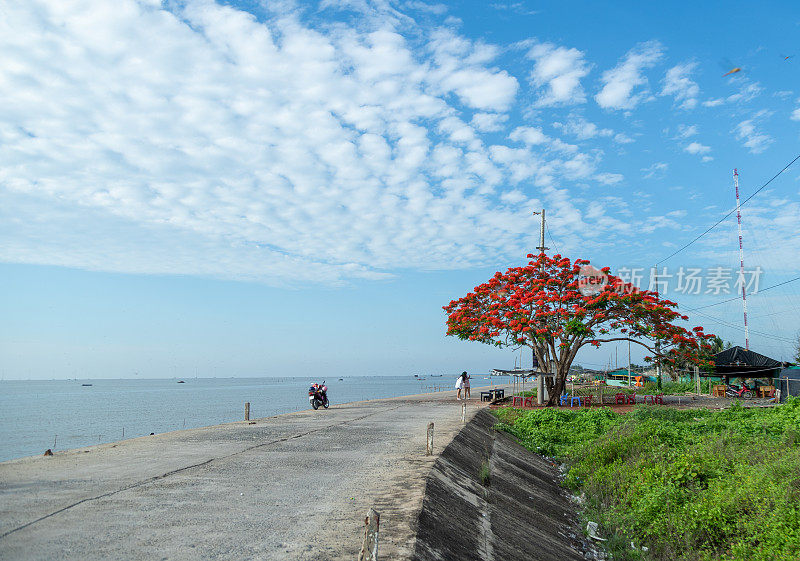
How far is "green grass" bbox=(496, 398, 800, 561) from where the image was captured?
9750mm

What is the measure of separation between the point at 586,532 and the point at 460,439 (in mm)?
4374

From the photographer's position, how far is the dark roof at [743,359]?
1420 inches

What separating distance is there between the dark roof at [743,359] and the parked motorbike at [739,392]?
2352 mm

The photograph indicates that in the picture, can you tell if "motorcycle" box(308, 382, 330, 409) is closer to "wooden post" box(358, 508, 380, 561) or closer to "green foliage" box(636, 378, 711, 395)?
"wooden post" box(358, 508, 380, 561)

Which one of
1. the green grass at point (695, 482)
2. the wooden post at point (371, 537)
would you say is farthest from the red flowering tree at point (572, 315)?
the wooden post at point (371, 537)

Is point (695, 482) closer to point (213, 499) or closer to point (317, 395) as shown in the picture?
point (213, 499)

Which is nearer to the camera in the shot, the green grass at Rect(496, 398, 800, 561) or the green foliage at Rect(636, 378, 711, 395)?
the green grass at Rect(496, 398, 800, 561)

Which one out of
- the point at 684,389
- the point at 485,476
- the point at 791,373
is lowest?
the point at 485,476

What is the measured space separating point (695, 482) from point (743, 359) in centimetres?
3011

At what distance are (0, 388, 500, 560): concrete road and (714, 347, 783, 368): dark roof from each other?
31772 mm

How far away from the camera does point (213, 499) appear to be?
8039mm

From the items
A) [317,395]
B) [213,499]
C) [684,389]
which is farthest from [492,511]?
[684,389]

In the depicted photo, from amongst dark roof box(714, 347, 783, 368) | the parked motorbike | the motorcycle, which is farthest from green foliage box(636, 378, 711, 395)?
the motorcycle

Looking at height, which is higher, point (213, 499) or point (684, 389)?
point (213, 499)
